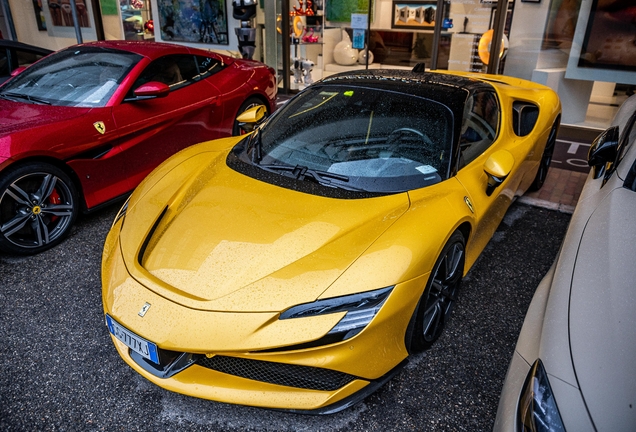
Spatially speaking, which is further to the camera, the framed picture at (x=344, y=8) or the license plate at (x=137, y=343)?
the framed picture at (x=344, y=8)

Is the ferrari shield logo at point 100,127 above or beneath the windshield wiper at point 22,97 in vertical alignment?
beneath

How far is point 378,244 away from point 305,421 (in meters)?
0.81

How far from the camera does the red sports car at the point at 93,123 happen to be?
319 cm

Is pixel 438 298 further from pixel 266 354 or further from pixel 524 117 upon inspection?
pixel 524 117

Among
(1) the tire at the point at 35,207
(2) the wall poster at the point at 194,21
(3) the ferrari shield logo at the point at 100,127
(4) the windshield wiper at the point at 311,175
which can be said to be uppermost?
(2) the wall poster at the point at 194,21

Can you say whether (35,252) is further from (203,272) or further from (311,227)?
(311,227)

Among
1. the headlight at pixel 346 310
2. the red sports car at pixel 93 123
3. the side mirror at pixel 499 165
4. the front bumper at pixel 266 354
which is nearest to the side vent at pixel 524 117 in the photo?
the side mirror at pixel 499 165

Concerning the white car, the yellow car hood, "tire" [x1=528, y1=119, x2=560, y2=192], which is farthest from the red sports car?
the white car

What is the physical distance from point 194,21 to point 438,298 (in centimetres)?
839

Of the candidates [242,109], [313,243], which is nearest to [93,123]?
[242,109]

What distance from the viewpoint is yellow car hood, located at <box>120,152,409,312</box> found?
1839 mm

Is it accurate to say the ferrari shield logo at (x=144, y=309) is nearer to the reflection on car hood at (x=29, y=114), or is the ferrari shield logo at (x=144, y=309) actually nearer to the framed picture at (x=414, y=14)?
the reflection on car hood at (x=29, y=114)

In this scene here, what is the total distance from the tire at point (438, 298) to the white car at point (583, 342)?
449mm

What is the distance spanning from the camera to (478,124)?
2.92 metres
